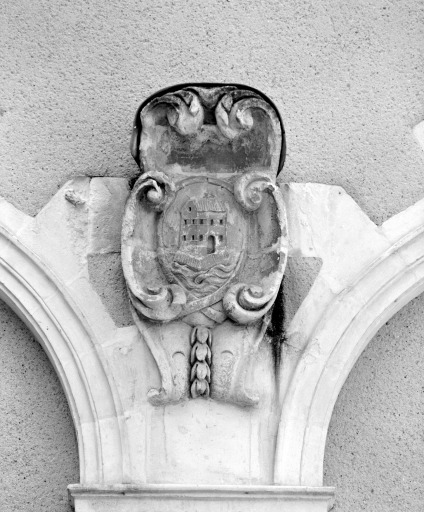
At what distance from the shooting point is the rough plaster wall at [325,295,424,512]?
4.48 metres

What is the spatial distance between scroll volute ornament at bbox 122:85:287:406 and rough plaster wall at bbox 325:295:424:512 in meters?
0.34

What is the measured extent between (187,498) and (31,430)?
0.56m

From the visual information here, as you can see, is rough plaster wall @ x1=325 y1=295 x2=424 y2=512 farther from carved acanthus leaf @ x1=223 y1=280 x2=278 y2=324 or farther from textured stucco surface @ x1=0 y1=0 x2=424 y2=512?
carved acanthus leaf @ x1=223 y1=280 x2=278 y2=324

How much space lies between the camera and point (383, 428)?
456 cm

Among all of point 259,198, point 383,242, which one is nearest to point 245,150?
point 259,198

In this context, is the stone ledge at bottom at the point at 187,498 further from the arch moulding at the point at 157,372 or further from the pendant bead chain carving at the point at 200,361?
the pendant bead chain carving at the point at 200,361

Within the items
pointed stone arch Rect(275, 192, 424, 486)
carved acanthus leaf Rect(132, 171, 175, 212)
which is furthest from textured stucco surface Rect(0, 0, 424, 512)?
carved acanthus leaf Rect(132, 171, 175, 212)

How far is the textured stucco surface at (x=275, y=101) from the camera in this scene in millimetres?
4539

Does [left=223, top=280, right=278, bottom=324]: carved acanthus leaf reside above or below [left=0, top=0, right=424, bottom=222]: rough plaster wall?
below

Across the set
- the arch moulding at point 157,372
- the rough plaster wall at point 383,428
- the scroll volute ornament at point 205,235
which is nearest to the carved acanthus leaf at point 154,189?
the scroll volute ornament at point 205,235

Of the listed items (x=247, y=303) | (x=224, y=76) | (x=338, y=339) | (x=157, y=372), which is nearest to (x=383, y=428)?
(x=338, y=339)

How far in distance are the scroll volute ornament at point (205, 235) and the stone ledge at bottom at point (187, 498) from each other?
271mm

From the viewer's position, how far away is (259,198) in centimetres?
446

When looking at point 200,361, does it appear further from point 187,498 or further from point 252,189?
point 252,189
